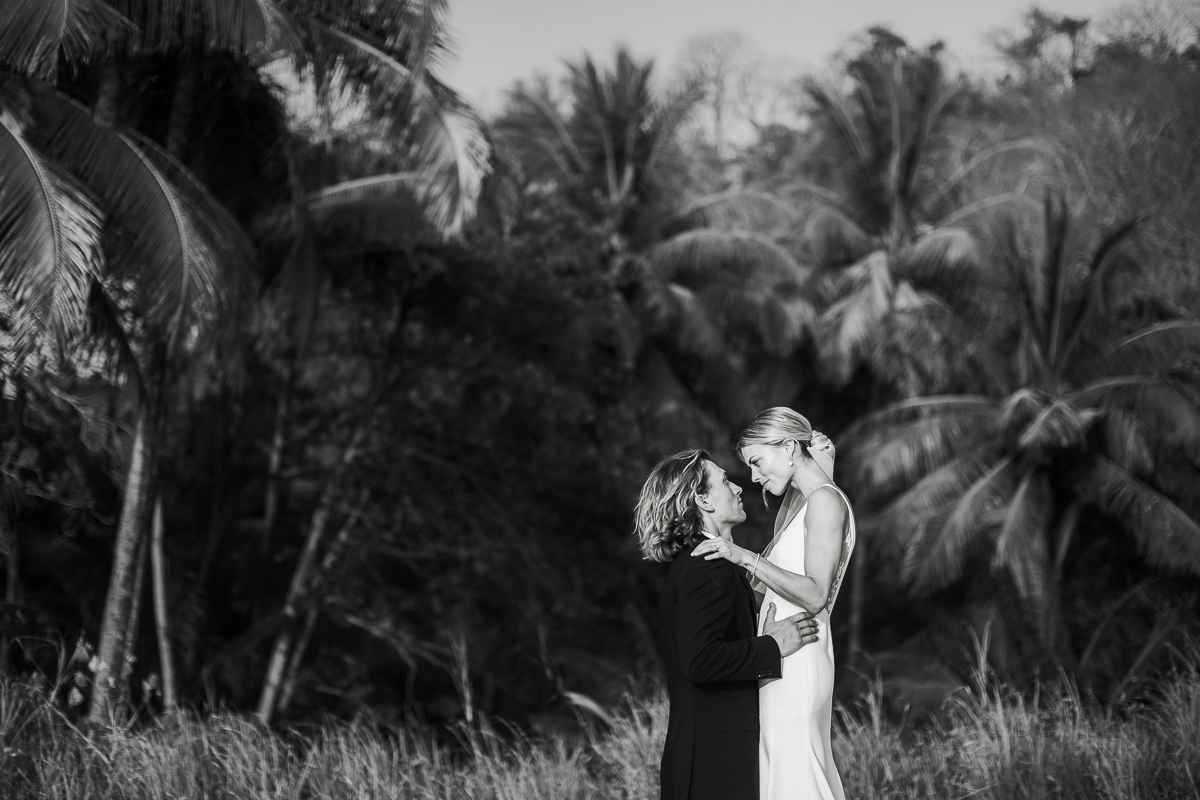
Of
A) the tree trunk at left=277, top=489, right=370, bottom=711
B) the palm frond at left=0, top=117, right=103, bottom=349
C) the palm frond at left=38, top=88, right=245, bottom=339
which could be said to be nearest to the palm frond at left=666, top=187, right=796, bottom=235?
the tree trunk at left=277, top=489, right=370, bottom=711

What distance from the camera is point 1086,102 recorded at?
22.0m

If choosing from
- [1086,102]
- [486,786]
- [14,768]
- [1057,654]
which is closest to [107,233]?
[14,768]

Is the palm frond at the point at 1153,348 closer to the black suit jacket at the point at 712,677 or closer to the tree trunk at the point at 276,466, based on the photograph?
the tree trunk at the point at 276,466

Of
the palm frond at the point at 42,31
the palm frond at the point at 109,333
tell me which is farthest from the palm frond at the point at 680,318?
the palm frond at the point at 42,31

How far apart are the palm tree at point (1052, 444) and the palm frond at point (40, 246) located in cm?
1207

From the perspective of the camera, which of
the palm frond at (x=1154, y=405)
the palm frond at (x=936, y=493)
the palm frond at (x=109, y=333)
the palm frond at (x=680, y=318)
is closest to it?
the palm frond at (x=109, y=333)

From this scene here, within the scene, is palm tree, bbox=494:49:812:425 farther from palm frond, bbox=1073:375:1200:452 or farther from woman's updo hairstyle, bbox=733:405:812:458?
woman's updo hairstyle, bbox=733:405:812:458

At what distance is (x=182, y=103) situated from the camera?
37.8ft

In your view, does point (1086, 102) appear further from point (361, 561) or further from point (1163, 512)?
point (361, 561)

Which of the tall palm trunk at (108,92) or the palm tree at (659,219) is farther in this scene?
the palm tree at (659,219)

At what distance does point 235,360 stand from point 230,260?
6.76ft

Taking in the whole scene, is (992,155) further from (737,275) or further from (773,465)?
(773,465)

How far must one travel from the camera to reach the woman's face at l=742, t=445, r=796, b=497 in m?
3.73

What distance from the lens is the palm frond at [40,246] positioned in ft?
26.2
